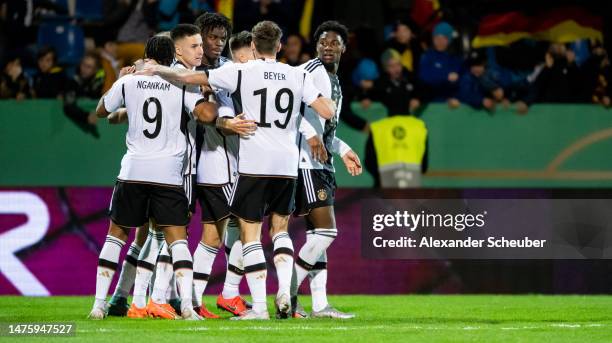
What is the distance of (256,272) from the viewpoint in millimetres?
8539

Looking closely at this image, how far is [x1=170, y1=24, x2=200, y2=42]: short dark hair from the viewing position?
29.0 ft

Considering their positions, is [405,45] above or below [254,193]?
above

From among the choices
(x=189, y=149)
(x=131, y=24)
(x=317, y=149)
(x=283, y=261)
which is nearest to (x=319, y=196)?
(x=317, y=149)

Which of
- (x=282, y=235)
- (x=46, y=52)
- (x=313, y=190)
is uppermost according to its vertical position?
(x=46, y=52)

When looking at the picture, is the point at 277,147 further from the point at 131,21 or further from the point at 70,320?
the point at 131,21

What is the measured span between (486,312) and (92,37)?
7118 millimetres

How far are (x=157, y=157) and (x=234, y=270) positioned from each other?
1.52 meters

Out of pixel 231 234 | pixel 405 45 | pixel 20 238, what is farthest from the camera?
pixel 405 45

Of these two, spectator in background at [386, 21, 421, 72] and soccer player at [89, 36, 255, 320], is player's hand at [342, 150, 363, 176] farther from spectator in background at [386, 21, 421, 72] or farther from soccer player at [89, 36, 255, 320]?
spectator in background at [386, 21, 421, 72]

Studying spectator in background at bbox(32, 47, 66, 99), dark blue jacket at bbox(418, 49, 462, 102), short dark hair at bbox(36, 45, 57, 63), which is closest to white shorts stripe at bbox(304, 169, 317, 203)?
dark blue jacket at bbox(418, 49, 462, 102)

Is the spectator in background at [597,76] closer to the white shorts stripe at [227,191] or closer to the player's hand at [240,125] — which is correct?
the white shorts stripe at [227,191]

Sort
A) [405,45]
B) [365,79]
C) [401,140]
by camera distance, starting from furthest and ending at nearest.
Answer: [405,45] < [365,79] < [401,140]

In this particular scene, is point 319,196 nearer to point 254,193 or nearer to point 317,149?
point 317,149

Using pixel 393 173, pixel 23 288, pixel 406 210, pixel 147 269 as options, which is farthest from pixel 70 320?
pixel 393 173
